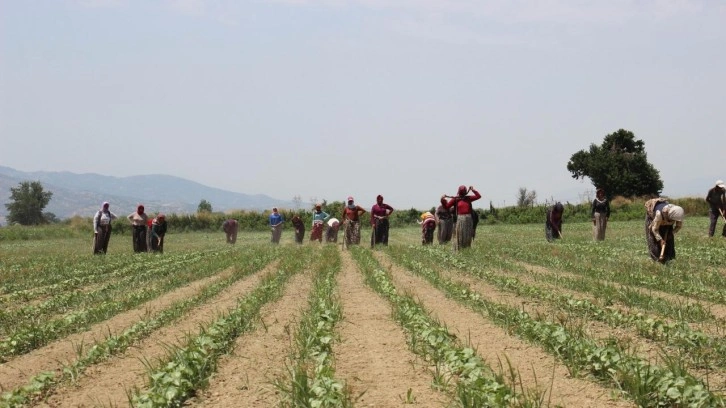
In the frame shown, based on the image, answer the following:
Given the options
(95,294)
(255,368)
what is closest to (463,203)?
(95,294)

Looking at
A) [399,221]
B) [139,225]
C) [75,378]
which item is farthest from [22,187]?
[75,378]

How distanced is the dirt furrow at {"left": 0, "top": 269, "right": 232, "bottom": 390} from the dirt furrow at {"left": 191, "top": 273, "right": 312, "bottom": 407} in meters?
1.60

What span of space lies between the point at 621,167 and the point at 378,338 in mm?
68938

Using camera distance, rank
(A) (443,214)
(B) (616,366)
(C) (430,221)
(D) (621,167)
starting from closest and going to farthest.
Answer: (B) (616,366) < (A) (443,214) < (C) (430,221) < (D) (621,167)

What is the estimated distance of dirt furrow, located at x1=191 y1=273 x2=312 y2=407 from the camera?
5.59 metres

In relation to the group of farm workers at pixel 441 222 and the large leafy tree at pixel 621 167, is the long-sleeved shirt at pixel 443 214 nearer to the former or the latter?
the group of farm workers at pixel 441 222

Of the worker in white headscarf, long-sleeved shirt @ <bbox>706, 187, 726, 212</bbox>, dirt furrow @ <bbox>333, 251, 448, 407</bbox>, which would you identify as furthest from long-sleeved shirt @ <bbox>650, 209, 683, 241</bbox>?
long-sleeved shirt @ <bbox>706, 187, 726, 212</bbox>

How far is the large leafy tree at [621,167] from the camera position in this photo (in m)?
70.4

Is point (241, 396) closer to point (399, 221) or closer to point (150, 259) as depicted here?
point (150, 259)

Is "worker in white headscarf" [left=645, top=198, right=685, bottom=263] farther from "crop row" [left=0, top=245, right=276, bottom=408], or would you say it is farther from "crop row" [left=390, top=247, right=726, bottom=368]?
"crop row" [left=0, top=245, right=276, bottom=408]

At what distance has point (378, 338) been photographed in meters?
7.82

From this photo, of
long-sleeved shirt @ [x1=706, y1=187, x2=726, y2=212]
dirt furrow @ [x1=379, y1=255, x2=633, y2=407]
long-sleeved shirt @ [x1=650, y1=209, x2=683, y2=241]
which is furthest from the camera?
long-sleeved shirt @ [x1=706, y1=187, x2=726, y2=212]

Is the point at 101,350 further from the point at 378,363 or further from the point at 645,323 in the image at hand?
the point at 645,323

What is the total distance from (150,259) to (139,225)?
4.32 m
